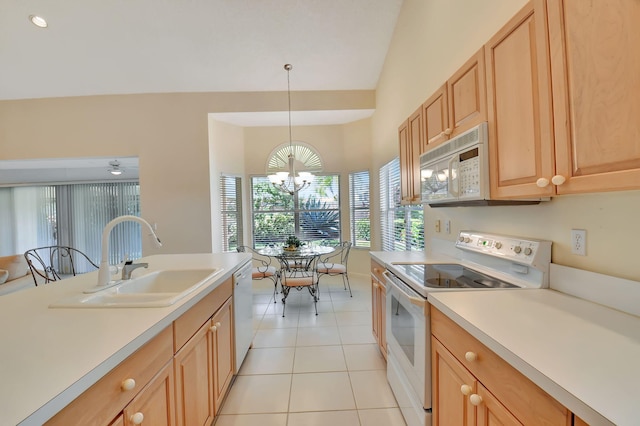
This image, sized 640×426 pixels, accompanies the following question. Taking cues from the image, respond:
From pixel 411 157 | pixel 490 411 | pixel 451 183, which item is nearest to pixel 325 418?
pixel 490 411

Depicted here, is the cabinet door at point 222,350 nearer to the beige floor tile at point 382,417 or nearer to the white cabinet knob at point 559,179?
the beige floor tile at point 382,417

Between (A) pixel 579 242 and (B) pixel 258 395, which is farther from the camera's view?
(B) pixel 258 395

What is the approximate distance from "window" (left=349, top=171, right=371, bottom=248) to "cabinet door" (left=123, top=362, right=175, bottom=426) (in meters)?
4.04

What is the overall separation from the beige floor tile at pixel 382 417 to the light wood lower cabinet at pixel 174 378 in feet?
3.01

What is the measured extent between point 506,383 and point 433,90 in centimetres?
220

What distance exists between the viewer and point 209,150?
404cm

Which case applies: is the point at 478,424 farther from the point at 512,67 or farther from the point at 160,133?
the point at 160,133

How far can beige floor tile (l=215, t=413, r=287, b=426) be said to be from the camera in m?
1.63

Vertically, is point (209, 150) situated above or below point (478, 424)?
above

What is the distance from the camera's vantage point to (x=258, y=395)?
6.15 feet

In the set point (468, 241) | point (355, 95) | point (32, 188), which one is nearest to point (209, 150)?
point (355, 95)

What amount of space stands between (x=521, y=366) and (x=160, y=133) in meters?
4.71

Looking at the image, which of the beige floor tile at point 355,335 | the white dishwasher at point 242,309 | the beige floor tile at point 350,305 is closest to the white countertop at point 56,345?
the white dishwasher at point 242,309

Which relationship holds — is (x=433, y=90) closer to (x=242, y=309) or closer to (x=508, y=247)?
(x=508, y=247)
